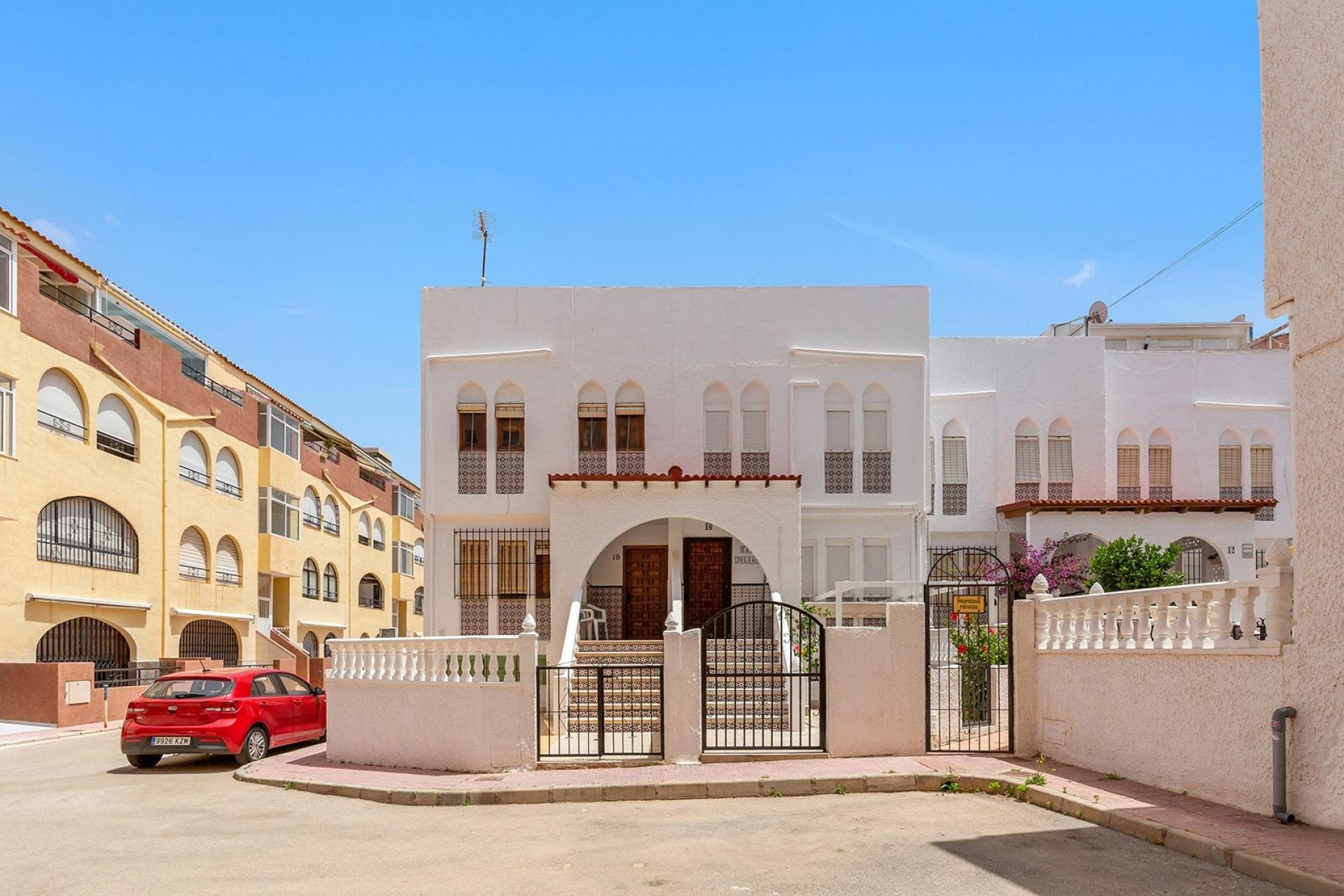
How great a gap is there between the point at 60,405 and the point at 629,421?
14045mm

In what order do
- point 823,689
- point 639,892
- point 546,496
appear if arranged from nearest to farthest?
point 639,892
point 823,689
point 546,496

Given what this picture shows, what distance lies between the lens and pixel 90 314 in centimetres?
3048

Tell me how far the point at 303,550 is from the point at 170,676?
28078mm

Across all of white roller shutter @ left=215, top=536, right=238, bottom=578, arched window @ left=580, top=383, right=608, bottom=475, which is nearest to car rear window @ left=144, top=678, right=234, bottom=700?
arched window @ left=580, top=383, right=608, bottom=475

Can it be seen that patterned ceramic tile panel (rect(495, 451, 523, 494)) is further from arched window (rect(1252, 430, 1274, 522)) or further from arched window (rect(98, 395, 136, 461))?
arched window (rect(1252, 430, 1274, 522))

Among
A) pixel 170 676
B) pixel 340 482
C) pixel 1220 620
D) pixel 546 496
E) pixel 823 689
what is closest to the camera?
pixel 1220 620

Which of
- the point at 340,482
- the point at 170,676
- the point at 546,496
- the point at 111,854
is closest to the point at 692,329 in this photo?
the point at 546,496

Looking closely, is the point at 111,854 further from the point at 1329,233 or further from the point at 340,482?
the point at 340,482

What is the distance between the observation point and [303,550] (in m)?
43.9

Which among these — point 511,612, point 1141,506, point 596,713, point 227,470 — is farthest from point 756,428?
point 227,470

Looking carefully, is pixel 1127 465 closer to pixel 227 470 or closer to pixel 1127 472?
pixel 1127 472

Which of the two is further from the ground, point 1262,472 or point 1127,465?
point 1127,465

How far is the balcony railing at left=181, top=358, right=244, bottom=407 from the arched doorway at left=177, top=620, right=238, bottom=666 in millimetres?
7551

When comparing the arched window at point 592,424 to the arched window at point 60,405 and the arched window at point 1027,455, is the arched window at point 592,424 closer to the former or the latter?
the arched window at point 1027,455
